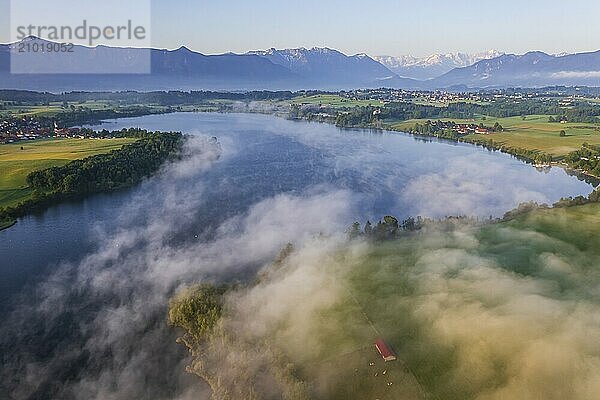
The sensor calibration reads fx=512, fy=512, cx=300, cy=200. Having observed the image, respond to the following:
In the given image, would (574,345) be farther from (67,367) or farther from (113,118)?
(113,118)

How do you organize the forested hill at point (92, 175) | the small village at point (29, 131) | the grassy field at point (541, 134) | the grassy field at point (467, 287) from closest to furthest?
the grassy field at point (467, 287)
the forested hill at point (92, 175)
the small village at point (29, 131)
the grassy field at point (541, 134)

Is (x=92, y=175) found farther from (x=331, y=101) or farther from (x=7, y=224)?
(x=331, y=101)

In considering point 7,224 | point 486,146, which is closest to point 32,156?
point 7,224

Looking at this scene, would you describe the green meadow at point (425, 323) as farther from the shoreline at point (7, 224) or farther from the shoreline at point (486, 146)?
the shoreline at point (486, 146)

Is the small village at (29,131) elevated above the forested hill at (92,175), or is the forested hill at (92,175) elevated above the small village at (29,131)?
the small village at (29,131)

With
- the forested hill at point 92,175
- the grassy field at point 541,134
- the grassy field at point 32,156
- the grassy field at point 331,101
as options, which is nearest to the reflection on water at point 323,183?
the forested hill at point 92,175

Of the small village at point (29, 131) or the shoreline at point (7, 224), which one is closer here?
the shoreline at point (7, 224)

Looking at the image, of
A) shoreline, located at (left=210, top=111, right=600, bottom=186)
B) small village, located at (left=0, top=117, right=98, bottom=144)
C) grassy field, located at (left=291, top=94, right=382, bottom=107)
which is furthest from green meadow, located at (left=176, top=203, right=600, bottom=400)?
grassy field, located at (left=291, top=94, right=382, bottom=107)
